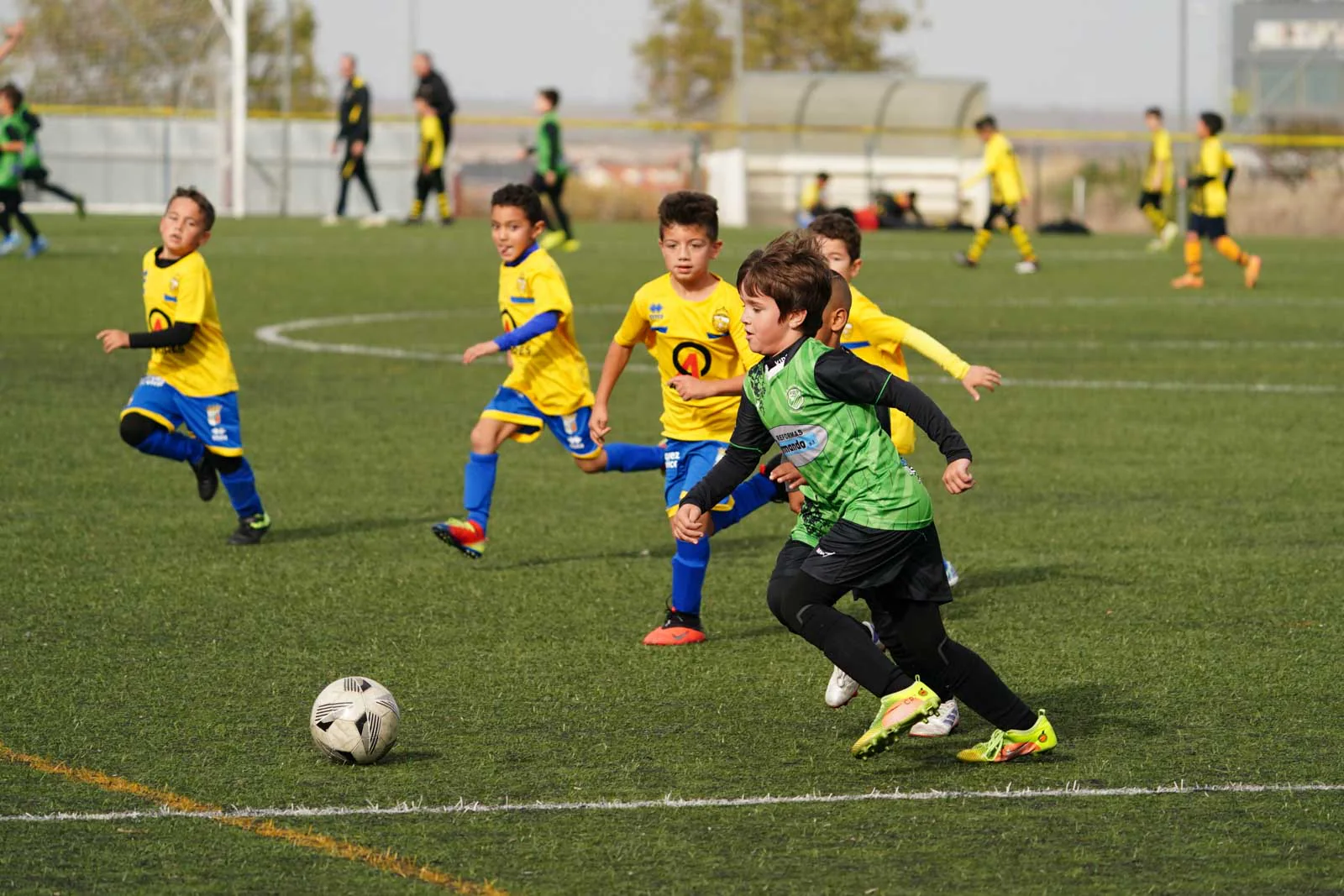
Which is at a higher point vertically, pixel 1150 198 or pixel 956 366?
pixel 1150 198

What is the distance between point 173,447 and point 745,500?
9.60ft

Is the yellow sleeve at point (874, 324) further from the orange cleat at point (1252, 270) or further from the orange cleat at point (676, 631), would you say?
the orange cleat at point (1252, 270)

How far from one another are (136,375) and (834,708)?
32.5 feet

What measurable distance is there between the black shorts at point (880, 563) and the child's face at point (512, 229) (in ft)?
10.8

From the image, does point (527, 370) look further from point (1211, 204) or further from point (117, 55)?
point (117, 55)

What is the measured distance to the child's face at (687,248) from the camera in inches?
288

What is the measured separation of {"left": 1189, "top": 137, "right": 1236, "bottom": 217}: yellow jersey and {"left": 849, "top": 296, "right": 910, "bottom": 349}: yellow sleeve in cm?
1686

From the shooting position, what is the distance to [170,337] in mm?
8766

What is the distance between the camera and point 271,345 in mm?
17094

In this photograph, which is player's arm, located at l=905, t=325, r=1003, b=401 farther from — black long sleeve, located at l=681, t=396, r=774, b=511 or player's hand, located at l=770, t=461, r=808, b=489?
black long sleeve, located at l=681, t=396, r=774, b=511

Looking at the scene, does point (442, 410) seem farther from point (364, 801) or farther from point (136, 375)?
point (364, 801)

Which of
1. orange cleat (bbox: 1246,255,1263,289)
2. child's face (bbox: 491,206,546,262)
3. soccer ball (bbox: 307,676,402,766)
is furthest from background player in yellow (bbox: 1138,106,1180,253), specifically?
soccer ball (bbox: 307,676,402,766)

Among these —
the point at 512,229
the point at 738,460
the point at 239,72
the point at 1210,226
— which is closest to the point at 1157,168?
the point at 1210,226

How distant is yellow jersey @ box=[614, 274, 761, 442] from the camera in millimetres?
7438
